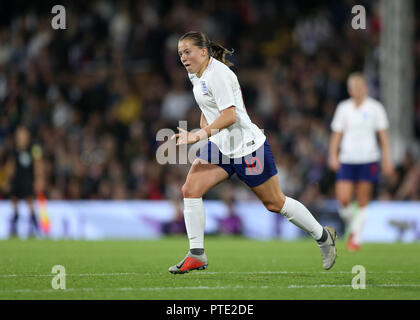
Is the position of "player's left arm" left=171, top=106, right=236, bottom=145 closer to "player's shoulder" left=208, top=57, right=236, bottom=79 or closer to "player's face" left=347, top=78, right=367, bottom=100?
"player's shoulder" left=208, top=57, right=236, bottom=79

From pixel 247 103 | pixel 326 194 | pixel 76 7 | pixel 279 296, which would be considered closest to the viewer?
pixel 279 296

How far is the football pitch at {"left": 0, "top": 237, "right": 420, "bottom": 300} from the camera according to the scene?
562 centimetres

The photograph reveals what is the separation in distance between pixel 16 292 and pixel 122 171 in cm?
1137

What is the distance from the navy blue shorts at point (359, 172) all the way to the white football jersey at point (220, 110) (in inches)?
163

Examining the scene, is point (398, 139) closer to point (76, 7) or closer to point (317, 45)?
point (317, 45)

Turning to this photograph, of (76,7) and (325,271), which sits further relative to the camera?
(76,7)

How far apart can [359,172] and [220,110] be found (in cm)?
463

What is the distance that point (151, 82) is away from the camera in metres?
19.0

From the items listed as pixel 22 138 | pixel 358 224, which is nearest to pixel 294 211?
pixel 358 224

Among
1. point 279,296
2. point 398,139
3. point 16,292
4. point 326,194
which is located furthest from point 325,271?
point 398,139

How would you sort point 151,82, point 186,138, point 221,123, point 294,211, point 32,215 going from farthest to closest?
point 151,82 → point 32,215 → point 294,211 → point 221,123 → point 186,138

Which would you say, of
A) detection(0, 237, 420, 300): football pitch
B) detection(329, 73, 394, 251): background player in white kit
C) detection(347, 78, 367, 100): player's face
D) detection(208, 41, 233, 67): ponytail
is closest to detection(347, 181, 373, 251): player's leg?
detection(329, 73, 394, 251): background player in white kit

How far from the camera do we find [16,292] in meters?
5.61

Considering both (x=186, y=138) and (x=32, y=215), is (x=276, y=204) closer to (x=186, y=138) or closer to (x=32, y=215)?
(x=186, y=138)
